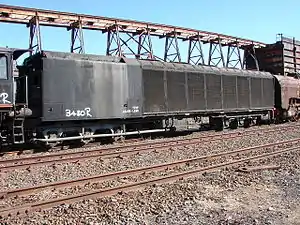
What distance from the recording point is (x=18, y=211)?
5734 mm

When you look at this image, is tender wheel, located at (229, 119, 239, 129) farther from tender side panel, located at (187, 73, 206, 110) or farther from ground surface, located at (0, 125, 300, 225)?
ground surface, located at (0, 125, 300, 225)

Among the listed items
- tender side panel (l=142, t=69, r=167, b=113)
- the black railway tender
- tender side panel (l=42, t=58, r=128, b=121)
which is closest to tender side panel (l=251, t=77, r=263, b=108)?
the black railway tender

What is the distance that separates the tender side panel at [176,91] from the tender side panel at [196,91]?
41cm

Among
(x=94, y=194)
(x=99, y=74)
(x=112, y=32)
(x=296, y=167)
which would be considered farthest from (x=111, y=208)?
(x=112, y=32)

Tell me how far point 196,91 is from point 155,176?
9.72 metres

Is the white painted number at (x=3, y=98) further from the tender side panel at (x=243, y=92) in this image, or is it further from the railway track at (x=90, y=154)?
the tender side panel at (x=243, y=92)

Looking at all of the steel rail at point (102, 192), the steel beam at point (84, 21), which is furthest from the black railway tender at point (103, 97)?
the steel beam at point (84, 21)

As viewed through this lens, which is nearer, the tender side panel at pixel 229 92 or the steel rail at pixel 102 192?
the steel rail at pixel 102 192

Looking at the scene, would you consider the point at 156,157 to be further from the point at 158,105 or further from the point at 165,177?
the point at 158,105

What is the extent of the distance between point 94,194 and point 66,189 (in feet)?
3.16

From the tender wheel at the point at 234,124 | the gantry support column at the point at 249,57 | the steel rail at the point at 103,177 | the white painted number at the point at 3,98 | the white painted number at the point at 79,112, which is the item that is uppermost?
the gantry support column at the point at 249,57

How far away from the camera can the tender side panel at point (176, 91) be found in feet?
54.2

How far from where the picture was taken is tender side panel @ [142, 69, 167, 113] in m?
15.6

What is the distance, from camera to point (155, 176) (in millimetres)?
8648
